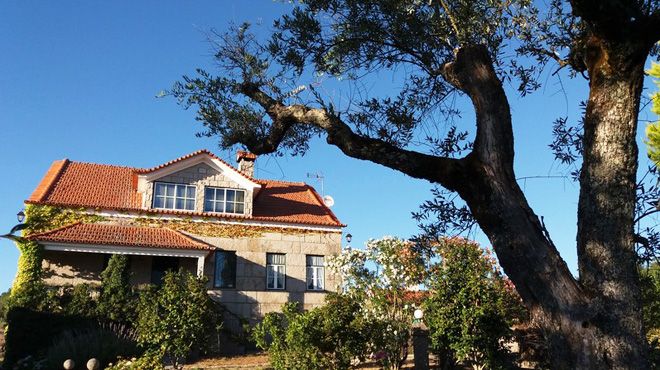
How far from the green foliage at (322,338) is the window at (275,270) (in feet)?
32.7

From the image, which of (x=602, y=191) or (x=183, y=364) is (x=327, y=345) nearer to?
(x=183, y=364)

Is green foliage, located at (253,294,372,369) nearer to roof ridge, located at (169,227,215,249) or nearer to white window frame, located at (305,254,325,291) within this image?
roof ridge, located at (169,227,215,249)

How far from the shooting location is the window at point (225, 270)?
22656 mm

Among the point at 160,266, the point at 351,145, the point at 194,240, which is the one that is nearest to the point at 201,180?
the point at 194,240

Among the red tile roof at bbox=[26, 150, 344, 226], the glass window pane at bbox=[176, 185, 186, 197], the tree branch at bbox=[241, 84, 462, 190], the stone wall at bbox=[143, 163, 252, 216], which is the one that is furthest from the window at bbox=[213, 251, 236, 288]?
the tree branch at bbox=[241, 84, 462, 190]

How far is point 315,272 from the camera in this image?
24.3 m

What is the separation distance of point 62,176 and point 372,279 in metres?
14.1

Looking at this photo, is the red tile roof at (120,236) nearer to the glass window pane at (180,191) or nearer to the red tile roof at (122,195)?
the red tile roof at (122,195)

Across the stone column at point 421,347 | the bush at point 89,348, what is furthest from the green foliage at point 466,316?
the bush at point 89,348

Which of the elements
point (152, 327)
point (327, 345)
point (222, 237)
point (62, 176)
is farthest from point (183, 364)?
point (62, 176)

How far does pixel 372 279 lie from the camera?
2114 cm

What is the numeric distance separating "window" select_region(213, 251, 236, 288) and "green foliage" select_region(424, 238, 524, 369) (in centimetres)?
1087

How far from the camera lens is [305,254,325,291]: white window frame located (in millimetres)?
24109

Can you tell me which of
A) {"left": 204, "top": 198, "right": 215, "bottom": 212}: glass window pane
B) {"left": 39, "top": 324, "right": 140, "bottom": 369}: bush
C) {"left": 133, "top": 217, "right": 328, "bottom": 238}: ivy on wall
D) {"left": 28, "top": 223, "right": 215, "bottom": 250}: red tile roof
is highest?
{"left": 204, "top": 198, "right": 215, "bottom": 212}: glass window pane
